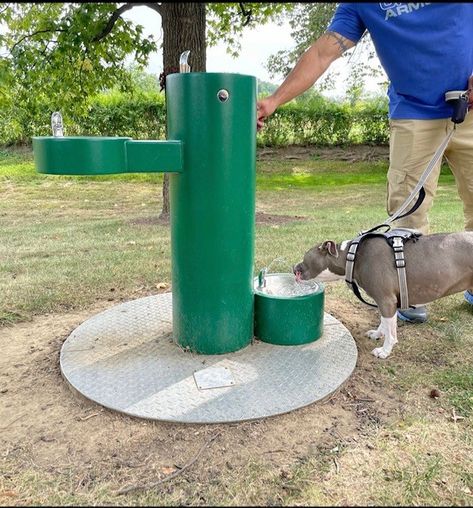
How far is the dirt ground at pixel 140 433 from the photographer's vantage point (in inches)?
82.4

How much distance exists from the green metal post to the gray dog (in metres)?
0.69

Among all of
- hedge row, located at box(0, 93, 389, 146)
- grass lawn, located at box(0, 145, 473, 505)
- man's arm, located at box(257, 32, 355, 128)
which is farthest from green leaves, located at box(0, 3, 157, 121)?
hedge row, located at box(0, 93, 389, 146)

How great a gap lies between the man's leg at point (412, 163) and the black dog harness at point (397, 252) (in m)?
0.45

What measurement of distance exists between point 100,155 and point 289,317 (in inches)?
54.3

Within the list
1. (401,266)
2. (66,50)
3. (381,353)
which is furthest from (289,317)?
(66,50)

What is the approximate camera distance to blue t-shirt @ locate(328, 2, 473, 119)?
2836mm

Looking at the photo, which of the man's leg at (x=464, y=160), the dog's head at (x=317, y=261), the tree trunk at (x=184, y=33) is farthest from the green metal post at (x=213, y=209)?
the tree trunk at (x=184, y=33)

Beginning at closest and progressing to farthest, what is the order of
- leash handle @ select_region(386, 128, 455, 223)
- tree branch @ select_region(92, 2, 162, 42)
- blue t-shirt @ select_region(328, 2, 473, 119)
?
blue t-shirt @ select_region(328, 2, 473, 119), leash handle @ select_region(386, 128, 455, 223), tree branch @ select_region(92, 2, 162, 42)

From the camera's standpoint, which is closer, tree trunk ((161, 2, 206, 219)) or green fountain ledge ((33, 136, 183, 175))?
green fountain ledge ((33, 136, 183, 175))

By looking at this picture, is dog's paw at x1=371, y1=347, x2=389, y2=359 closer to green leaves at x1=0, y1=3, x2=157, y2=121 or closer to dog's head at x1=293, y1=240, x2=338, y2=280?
dog's head at x1=293, y1=240, x2=338, y2=280

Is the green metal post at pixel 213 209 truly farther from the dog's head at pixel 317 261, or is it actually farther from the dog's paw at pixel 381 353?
the dog's paw at pixel 381 353

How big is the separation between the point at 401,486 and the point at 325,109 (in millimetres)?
15536

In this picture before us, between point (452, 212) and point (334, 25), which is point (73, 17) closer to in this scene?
point (334, 25)

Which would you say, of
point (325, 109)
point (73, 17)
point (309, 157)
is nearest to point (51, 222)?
point (73, 17)
